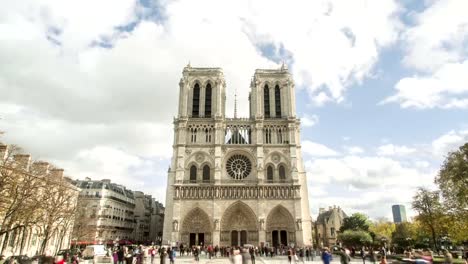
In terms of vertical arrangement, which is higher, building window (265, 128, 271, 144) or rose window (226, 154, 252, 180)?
building window (265, 128, 271, 144)

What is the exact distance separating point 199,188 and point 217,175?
3073mm

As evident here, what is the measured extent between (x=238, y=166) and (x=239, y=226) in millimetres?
8583

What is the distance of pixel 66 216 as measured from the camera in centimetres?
2733

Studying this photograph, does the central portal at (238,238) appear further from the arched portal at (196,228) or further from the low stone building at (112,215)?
the low stone building at (112,215)

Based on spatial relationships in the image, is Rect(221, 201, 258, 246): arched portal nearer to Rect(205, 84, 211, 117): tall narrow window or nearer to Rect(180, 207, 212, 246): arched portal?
Rect(180, 207, 212, 246): arched portal

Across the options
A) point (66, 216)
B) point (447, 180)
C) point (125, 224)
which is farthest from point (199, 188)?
point (447, 180)

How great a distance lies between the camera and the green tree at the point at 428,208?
31694 mm

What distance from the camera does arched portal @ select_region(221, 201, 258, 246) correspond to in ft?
139

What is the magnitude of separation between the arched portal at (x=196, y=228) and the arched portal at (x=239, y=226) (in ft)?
7.14

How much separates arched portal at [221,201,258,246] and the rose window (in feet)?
14.8

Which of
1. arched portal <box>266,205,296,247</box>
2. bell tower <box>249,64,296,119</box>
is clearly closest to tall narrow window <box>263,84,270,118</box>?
bell tower <box>249,64,296,119</box>

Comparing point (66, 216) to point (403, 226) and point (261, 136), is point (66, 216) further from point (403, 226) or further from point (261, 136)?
point (403, 226)

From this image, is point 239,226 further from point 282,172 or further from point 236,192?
point 282,172

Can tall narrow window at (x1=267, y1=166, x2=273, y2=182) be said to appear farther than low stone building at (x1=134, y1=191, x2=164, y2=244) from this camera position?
No
